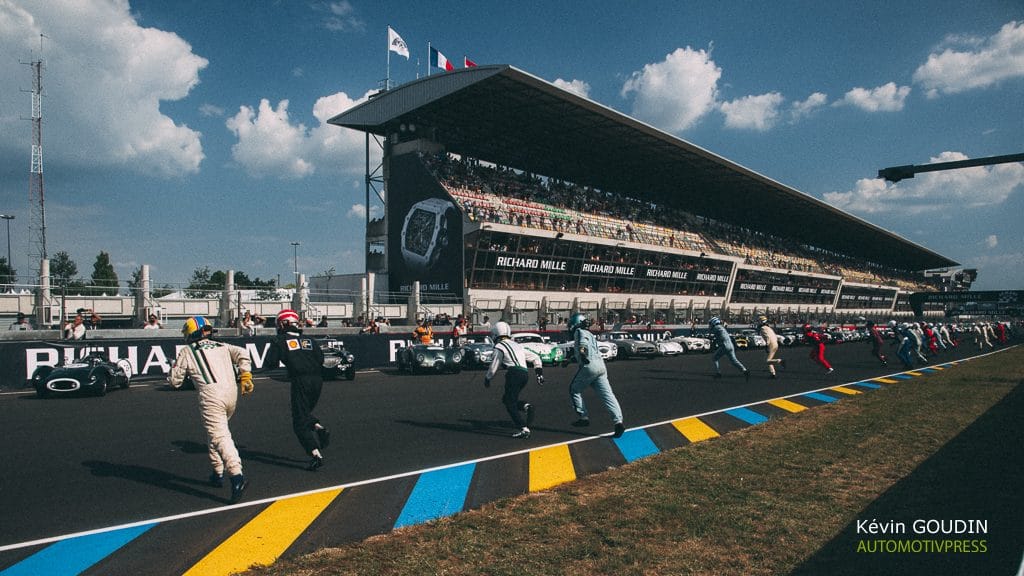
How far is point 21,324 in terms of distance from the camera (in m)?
17.5

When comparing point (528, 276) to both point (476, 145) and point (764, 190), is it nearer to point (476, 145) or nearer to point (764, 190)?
point (476, 145)

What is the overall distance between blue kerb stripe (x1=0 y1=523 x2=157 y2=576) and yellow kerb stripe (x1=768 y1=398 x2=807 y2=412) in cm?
1097

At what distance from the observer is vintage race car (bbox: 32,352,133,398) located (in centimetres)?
1390

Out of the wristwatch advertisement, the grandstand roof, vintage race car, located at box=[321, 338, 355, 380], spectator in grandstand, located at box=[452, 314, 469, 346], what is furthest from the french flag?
vintage race car, located at box=[321, 338, 355, 380]

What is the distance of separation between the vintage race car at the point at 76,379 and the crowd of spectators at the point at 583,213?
29.4 m

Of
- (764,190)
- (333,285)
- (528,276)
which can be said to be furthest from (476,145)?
(764,190)

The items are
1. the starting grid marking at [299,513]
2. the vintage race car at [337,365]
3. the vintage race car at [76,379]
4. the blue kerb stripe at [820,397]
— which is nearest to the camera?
the starting grid marking at [299,513]

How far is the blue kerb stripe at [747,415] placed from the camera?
1059cm

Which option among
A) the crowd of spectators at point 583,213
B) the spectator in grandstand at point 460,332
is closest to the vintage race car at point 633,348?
the spectator in grandstand at point 460,332

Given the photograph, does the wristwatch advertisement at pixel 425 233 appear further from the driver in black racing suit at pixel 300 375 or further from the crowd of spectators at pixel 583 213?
the driver in black racing suit at pixel 300 375

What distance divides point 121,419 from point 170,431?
6.54 ft

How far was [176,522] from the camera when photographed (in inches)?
207

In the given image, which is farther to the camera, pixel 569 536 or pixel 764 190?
pixel 764 190

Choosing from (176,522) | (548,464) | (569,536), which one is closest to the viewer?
(569,536)
